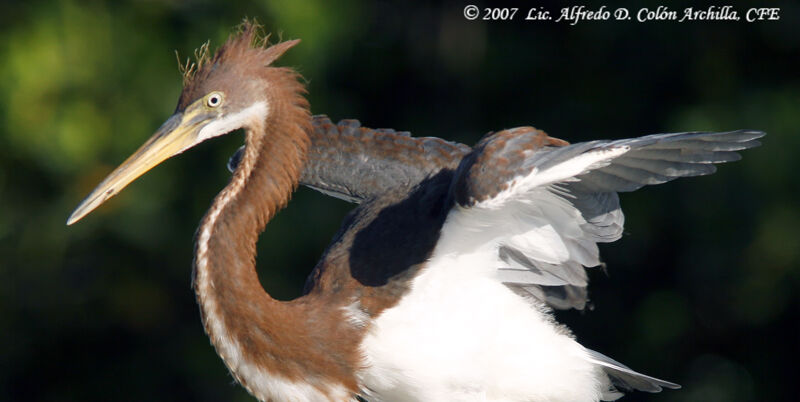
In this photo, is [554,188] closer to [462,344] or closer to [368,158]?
[462,344]

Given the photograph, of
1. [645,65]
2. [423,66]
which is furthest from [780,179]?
[423,66]

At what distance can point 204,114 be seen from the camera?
9.58ft

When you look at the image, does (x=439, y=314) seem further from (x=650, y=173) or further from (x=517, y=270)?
(x=650, y=173)

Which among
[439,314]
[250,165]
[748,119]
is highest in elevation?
[748,119]

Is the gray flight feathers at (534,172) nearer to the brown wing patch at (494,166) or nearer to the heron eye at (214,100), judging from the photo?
the brown wing patch at (494,166)

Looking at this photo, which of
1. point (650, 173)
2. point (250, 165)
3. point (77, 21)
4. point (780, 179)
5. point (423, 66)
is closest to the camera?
point (650, 173)

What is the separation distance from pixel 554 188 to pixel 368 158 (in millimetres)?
833

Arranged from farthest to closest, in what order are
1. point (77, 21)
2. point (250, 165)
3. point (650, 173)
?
point (77, 21)
point (250, 165)
point (650, 173)

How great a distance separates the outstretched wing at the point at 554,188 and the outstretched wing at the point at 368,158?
494 millimetres

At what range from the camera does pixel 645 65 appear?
5.19m

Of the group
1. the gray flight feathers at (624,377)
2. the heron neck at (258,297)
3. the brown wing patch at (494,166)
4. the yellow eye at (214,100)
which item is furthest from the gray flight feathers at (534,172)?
the yellow eye at (214,100)

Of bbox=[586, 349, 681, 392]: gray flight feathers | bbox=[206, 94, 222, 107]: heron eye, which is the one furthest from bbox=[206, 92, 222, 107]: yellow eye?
bbox=[586, 349, 681, 392]: gray flight feathers

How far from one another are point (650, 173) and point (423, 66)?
2.95 m

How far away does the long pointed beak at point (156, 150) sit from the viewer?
2.90 metres
